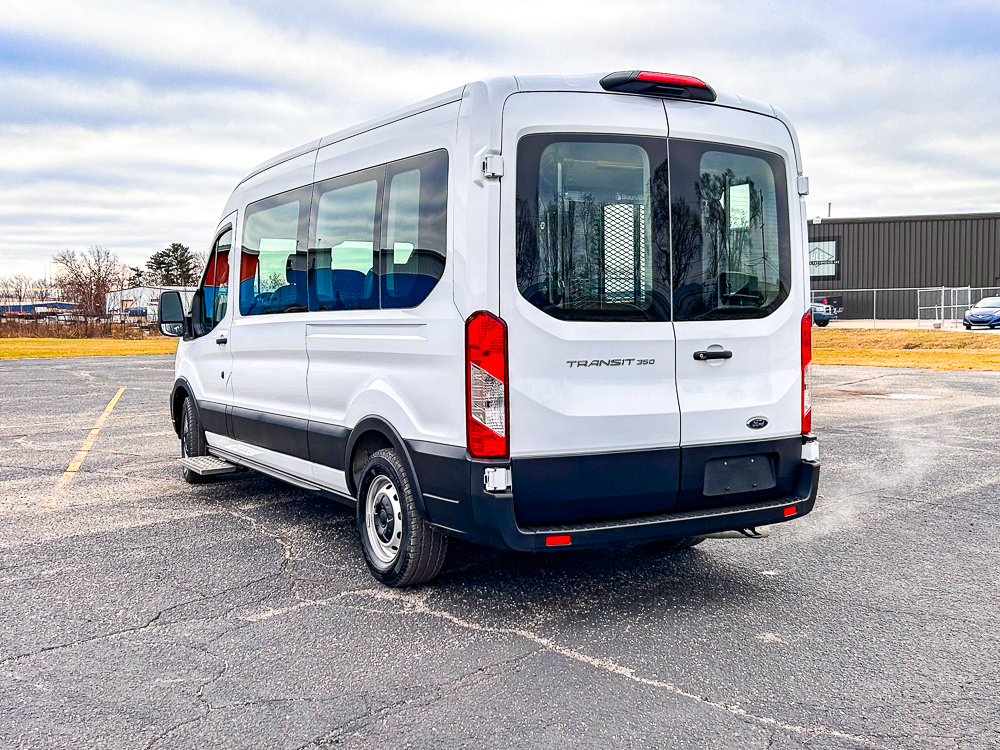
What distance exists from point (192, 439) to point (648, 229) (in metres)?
4.84

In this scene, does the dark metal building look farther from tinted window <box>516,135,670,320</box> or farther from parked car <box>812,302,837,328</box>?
tinted window <box>516,135,670,320</box>

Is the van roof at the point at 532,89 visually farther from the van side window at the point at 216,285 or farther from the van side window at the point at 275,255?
the van side window at the point at 216,285

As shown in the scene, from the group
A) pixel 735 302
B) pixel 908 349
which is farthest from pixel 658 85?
pixel 908 349

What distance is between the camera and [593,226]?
14.5ft

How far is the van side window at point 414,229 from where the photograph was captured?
4523 millimetres

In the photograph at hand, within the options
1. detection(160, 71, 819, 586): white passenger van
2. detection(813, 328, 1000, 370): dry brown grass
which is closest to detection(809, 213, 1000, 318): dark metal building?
detection(813, 328, 1000, 370): dry brown grass

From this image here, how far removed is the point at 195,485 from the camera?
790 cm

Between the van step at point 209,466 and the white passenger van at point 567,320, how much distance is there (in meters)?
2.06

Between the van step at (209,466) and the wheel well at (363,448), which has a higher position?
the wheel well at (363,448)

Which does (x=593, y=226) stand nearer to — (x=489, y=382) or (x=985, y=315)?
(x=489, y=382)

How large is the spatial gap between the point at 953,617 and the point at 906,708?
1220mm

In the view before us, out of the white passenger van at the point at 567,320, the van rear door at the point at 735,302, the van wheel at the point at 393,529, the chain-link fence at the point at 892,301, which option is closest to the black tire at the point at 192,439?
the white passenger van at the point at 567,320

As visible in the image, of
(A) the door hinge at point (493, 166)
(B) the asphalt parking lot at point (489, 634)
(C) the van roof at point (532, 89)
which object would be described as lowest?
(B) the asphalt parking lot at point (489, 634)

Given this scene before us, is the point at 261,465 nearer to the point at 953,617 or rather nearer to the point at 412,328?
the point at 412,328
